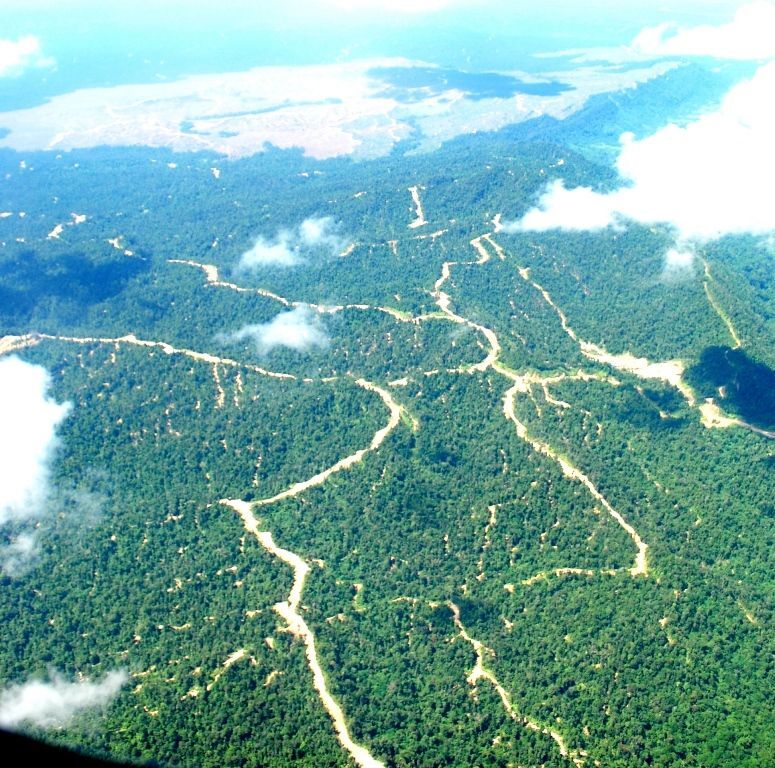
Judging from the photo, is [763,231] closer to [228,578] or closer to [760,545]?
[760,545]

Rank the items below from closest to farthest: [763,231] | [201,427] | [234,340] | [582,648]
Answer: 1. [582,648]
2. [201,427]
3. [234,340]
4. [763,231]

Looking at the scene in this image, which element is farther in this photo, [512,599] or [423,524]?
[423,524]

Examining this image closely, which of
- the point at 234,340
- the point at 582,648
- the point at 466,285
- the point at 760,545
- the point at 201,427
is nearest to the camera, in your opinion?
the point at 582,648

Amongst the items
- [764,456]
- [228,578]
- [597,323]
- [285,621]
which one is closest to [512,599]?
[285,621]

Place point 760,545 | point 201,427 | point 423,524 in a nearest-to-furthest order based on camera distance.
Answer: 1. point 760,545
2. point 423,524
3. point 201,427

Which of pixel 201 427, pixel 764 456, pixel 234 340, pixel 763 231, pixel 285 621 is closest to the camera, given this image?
pixel 285 621

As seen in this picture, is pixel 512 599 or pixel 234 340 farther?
pixel 234 340

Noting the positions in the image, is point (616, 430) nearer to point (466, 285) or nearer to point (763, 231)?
point (466, 285)

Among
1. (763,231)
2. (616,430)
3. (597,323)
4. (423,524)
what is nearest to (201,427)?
(423,524)
